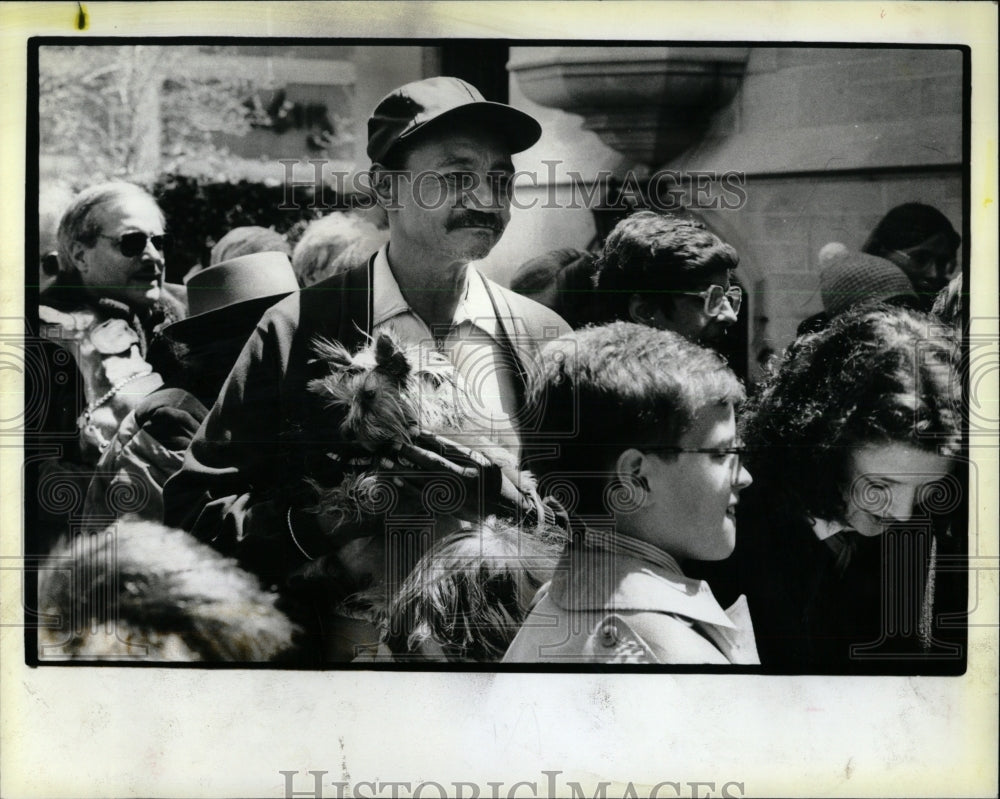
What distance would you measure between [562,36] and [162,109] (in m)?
1.52

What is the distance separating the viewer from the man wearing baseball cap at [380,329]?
404 cm

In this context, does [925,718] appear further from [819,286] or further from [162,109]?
[162,109]

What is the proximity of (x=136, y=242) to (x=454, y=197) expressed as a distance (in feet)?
3.94

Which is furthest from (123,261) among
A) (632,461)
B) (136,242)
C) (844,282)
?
(844,282)

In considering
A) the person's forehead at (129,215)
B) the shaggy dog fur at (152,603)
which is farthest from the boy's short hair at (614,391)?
the person's forehead at (129,215)

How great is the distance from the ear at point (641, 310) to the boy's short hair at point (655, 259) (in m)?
0.02

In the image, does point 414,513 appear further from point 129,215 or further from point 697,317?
point 129,215

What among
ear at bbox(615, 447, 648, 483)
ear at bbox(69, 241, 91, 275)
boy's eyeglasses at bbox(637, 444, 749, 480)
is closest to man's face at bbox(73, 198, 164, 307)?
ear at bbox(69, 241, 91, 275)

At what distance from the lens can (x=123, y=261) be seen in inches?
160

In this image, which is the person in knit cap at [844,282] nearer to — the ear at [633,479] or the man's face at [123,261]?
the ear at [633,479]

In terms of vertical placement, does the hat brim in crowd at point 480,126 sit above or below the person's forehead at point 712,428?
above

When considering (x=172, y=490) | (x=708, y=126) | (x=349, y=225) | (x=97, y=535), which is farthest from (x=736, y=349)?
(x=97, y=535)

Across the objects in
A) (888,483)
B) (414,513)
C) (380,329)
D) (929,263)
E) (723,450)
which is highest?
(929,263)

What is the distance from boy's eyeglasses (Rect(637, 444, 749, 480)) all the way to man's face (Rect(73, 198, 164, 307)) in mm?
1943
